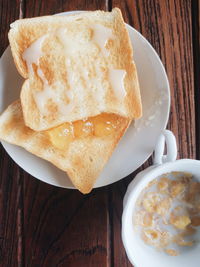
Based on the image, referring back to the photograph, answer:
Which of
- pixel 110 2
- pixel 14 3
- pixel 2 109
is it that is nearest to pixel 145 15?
pixel 110 2

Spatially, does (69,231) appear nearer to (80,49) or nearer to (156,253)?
(156,253)

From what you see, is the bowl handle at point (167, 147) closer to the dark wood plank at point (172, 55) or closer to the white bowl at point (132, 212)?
the white bowl at point (132, 212)

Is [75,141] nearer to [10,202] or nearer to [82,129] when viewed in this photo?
[82,129]

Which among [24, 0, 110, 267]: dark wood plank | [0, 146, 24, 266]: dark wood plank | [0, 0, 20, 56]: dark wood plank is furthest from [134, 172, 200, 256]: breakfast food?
[0, 0, 20, 56]: dark wood plank

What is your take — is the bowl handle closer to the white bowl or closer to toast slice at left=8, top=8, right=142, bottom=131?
the white bowl

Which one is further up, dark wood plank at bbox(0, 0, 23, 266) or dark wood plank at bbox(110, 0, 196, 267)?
dark wood plank at bbox(110, 0, 196, 267)

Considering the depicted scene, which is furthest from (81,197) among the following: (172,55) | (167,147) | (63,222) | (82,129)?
(172,55)
